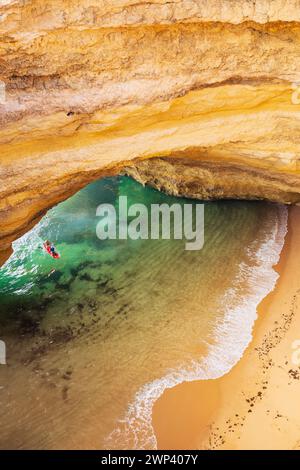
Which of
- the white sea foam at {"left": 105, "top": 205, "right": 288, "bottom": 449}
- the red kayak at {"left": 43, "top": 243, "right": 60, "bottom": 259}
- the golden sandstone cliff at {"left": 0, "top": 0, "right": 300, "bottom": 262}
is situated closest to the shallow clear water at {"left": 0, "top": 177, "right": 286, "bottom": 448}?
the white sea foam at {"left": 105, "top": 205, "right": 288, "bottom": 449}

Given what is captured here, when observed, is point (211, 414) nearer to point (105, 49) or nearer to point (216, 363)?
point (216, 363)

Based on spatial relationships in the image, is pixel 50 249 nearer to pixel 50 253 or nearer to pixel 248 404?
pixel 50 253

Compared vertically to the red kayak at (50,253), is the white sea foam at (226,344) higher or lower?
lower

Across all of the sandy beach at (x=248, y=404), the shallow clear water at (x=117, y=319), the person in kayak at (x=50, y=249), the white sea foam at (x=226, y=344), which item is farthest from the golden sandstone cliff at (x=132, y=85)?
the sandy beach at (x=248, y=404)

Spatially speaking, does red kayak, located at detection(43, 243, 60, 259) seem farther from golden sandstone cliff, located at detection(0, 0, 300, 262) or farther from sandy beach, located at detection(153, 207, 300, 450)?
sandy beach, located at detection(153, 207, 300, 450)

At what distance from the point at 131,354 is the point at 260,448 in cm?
302

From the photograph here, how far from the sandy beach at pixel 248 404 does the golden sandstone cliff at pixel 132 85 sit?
4.07 metres

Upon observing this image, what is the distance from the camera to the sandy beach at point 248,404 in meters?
6.38

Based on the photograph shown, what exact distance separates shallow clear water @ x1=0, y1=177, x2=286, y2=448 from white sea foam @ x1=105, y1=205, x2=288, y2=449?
0.08 feet

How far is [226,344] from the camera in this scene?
8.21 metres

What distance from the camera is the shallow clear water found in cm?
702

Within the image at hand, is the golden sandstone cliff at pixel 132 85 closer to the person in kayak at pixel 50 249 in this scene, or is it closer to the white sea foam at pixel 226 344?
the person in kayak at pixel 50 249

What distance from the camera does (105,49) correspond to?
5.58m

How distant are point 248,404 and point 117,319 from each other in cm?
344
